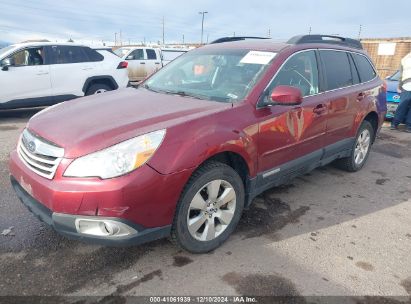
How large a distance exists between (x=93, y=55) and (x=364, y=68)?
6533 mm

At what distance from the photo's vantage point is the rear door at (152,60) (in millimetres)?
16234

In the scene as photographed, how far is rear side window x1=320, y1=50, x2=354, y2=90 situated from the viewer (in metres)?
4.18

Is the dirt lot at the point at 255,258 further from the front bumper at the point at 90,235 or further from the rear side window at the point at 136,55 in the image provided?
the rear side window at the point at 136,55

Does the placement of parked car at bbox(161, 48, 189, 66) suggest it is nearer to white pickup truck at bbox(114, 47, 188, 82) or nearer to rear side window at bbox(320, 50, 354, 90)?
white pickup truck at bbox(114, 47, 188, 82)

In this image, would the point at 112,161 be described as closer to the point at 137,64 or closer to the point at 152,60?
the point at 137,64

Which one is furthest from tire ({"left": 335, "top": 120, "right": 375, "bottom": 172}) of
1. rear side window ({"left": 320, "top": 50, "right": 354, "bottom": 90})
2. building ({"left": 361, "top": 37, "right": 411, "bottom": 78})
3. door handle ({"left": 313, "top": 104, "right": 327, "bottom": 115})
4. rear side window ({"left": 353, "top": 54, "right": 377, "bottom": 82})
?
building ({"left": 361, "top": 37, "right": 411, "bottom": 78})

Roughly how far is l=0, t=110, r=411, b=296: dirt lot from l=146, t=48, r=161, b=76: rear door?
506 inches

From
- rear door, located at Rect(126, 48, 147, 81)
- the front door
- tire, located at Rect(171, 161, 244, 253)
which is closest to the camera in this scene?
tire, located at Rect(171, 161, 244, 253)

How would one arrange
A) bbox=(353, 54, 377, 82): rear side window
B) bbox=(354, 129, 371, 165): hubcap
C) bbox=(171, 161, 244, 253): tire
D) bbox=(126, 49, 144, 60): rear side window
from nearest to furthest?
bbox=(171, 161, 244, 253): tire < bbox=(353, 54, 377, 82): rear side window < bbox=(354, 129, 371, 165): hubcap < bbox=(126, 49, 144, 60): rear side window

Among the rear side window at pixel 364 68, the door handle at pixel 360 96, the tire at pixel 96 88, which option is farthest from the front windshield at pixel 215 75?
the tire at pixel 96 88

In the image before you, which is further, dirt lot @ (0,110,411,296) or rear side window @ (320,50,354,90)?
rear side window @ (320,50,354,90)

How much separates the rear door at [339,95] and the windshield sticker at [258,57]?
3.03 ft

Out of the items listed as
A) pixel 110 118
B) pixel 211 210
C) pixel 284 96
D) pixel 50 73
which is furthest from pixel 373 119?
pixel 50 73

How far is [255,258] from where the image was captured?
2967 mm
